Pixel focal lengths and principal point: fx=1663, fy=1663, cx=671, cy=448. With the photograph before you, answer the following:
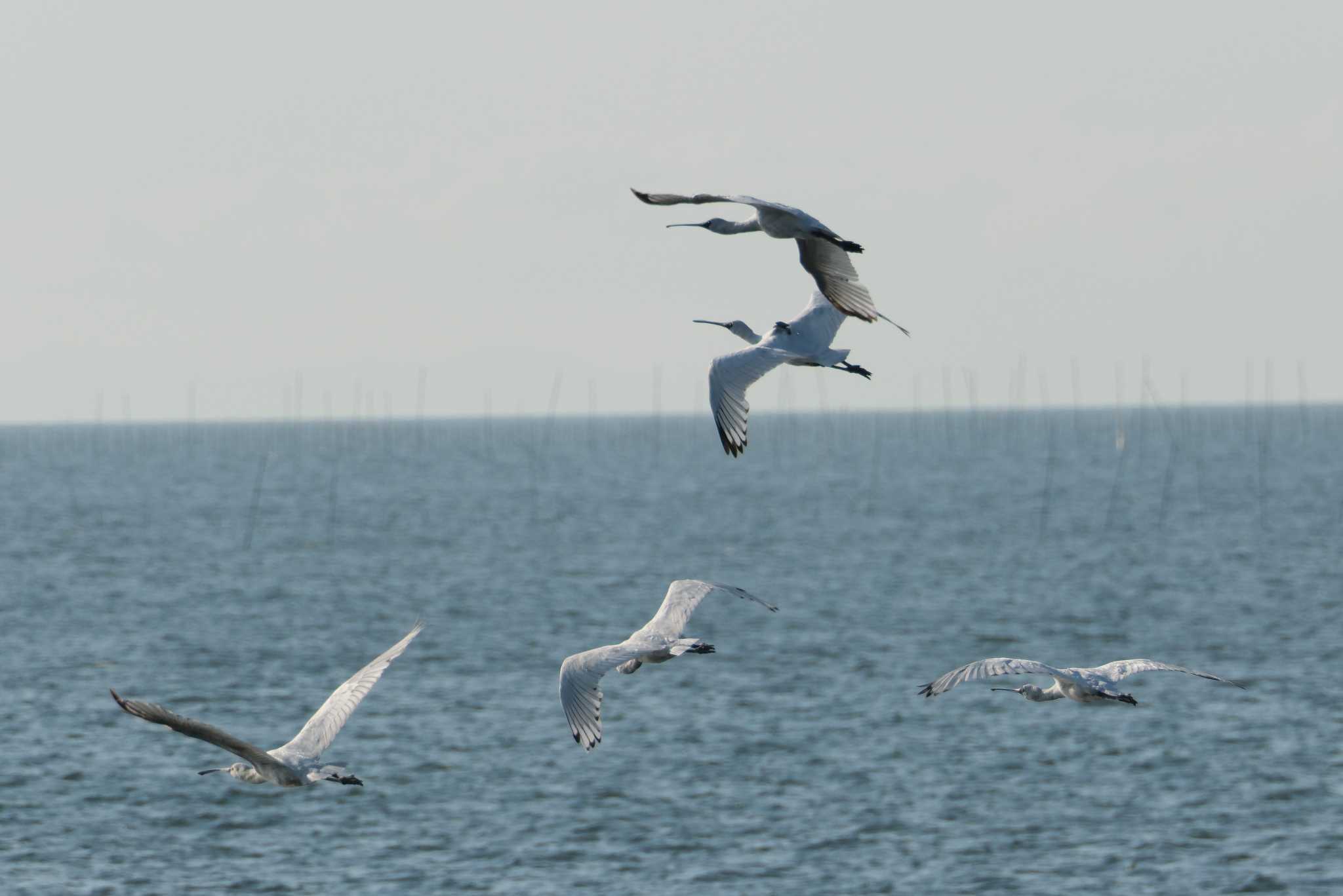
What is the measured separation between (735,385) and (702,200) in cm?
188

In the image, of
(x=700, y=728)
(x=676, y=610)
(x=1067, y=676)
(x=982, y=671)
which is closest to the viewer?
(x=982, y=671)

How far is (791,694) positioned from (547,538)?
7248 cm

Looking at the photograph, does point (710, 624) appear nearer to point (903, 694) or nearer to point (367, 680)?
point (903, 694)

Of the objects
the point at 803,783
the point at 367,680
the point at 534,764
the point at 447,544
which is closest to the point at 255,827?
the point at 534,764

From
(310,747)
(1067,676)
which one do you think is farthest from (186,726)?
(1067,676)

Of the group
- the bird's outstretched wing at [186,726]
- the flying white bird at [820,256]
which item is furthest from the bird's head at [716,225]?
the bird's outstretched wing at [186,726]

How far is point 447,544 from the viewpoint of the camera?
13100 cm

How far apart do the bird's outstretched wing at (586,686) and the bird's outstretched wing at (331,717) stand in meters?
1.91

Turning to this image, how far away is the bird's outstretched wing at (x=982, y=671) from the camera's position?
45.7 ft

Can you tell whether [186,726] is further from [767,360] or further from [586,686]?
[767,360]

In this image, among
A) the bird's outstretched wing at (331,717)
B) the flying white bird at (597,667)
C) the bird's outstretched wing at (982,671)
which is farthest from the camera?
the bird's outstretched wing at (331,717)

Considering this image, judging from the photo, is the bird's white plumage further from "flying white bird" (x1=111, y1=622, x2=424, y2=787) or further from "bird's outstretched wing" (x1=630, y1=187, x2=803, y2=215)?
"bird's outstretched wing" (x1=630, y1=187, x2=803, y2=215)

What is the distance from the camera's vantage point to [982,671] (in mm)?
14875

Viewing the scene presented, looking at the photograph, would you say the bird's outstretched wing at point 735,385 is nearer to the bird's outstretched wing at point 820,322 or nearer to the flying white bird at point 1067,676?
the bird's outstretched wing at point 820,322
